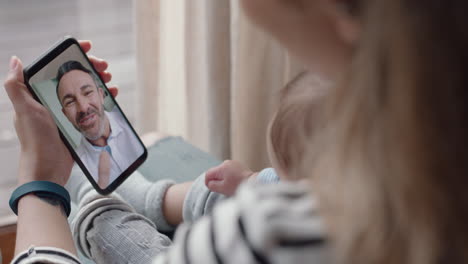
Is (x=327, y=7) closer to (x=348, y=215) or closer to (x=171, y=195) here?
(x=348, y=215)

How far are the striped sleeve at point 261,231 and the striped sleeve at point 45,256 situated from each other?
31 centimetres

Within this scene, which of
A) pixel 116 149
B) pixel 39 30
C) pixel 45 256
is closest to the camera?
pixel 45 256

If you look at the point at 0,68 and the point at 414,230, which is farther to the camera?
the point at 0,68

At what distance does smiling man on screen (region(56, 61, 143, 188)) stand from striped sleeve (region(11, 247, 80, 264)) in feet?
0.58

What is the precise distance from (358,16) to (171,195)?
25.1 inches

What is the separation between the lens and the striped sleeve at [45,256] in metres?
0.76

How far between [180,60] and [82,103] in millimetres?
625

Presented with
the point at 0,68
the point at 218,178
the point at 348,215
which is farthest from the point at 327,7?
the point at 0,68

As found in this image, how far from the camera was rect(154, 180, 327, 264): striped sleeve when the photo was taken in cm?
45

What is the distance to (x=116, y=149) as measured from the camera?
0.98 meters

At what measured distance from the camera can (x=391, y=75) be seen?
424 mm

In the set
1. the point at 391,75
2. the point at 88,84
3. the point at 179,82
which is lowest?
the point at 179,82

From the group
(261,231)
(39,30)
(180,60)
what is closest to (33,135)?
(261,231)

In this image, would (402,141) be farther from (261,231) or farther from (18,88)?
(18,88)
